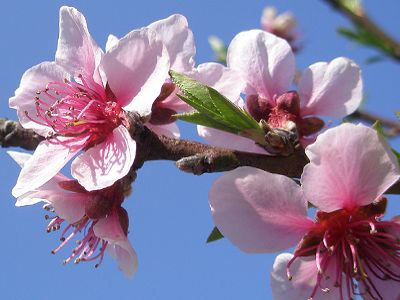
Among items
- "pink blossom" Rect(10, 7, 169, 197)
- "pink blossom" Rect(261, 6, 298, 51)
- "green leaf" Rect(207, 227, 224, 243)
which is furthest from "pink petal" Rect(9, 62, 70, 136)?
"pink blossom" Rect(261, 6, 298, 51)

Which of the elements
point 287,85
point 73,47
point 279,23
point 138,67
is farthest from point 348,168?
point 279,23

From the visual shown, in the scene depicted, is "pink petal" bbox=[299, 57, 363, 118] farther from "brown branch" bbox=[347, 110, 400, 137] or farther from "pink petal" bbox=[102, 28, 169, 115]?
"brown branch" bbox=[347, 110, 400, 137]

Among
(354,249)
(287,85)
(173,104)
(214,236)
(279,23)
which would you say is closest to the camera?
(354,249)

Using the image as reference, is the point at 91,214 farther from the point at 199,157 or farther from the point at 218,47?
the point at 218,47

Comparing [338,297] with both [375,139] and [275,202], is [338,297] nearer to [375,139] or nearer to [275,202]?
[275,202]

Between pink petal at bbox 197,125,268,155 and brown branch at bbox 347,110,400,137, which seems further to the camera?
brown branch at bbox 347,110,400,137

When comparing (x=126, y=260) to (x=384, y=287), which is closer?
(x=384, y=287)
